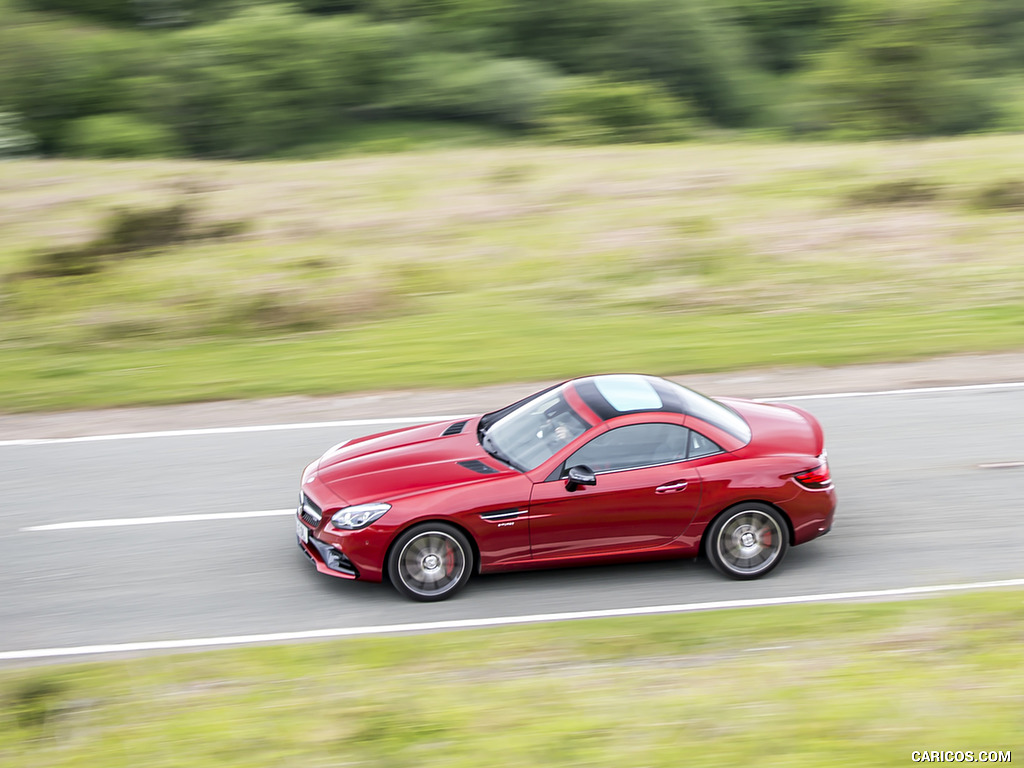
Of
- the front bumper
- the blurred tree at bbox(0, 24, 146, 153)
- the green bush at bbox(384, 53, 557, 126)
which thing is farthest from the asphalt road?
the blurred tree at bbox(0, 24, 146, 153)

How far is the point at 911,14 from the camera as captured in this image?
38.1 meters

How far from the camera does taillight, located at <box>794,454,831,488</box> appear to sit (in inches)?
332

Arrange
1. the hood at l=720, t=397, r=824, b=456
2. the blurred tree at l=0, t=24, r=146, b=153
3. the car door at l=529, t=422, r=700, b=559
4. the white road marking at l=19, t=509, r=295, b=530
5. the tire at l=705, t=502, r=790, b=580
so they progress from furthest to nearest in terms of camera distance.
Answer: the blurred tree at l=0, t=24, r=146, b=153 < the white road marking at l=19, t=509, r=295, b=530 < the hood at l=720, t=397, r=824, b=456 < the tire at l=705, t=502, r=790, b=580 < the car door at l=529, t=422, r=700, b=559

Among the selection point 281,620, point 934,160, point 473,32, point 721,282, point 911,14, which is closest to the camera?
point 281,620

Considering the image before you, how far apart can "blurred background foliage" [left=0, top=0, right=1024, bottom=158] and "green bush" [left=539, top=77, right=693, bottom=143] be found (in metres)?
0.08

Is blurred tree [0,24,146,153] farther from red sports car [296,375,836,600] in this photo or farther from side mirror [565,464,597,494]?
side mirror [565,464,597,494]

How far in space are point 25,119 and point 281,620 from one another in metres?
40.7

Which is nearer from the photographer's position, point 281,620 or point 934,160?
point 281,620

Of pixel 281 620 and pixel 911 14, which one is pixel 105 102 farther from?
pixel 281 620

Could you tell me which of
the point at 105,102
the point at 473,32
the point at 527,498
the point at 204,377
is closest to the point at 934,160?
the point at 204,377

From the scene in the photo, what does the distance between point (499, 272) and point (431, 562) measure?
10863 mm

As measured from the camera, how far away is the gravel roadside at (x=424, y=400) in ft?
41.0

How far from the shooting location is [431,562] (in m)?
8.19

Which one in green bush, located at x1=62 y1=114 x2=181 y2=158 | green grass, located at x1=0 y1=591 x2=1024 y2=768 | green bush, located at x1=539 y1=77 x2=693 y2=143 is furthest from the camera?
green bush, located at x1=62 y1=114 x2=181 y2=158
